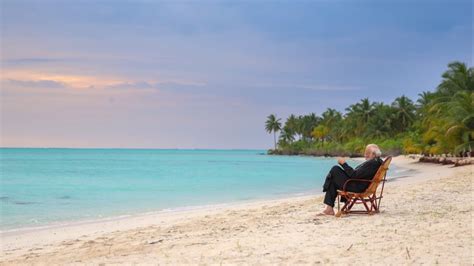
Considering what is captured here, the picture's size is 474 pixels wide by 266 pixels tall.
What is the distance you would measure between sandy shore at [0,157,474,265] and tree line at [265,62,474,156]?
27939 millimetres

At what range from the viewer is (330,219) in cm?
805

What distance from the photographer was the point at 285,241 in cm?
628

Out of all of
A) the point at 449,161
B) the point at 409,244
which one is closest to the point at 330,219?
the point at 409,244

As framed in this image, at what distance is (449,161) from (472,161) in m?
6.24

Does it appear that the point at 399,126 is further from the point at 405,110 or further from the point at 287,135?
the point at 287,135

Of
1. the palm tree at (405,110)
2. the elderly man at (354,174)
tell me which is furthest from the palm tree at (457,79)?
the elderly man at (354,174)

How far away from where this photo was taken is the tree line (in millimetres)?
35500

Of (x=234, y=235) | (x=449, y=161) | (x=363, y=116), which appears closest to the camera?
(x=234, y=235)

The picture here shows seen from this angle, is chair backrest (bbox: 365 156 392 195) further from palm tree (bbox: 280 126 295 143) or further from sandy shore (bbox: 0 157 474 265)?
palm tree (bbox: 280 126 295 143)

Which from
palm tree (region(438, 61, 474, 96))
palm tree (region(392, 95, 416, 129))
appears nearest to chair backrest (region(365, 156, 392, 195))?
palm tree (region(438, 61, 474, 96))

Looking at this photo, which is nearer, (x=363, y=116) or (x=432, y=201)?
Result: (x=432, y=201)

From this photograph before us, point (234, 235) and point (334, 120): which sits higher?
point (334, 120)

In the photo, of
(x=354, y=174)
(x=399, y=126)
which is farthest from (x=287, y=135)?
(x=354, y=174)

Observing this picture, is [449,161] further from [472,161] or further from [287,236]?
[287,236]
